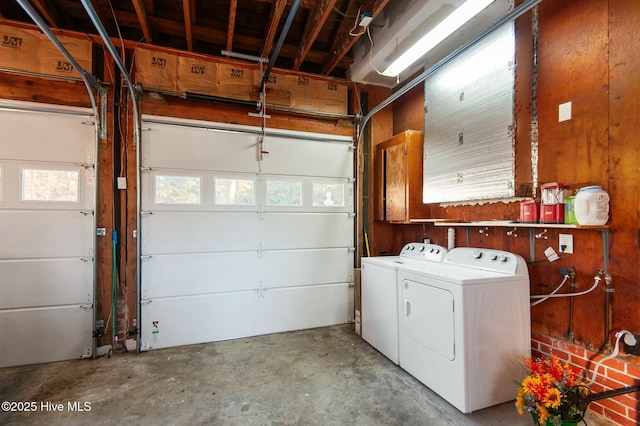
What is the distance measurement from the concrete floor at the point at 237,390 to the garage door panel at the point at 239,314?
0.16 meters

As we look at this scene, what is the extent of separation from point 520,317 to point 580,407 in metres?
0.63

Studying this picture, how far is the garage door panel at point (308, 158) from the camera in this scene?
3.56 meters

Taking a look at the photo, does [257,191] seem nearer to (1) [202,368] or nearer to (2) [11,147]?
(1) [202,368]

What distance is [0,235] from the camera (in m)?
2.74

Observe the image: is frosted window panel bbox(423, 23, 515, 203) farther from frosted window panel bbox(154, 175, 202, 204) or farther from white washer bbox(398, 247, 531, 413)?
frosted window panel bbox(154, 175, 202, 204)

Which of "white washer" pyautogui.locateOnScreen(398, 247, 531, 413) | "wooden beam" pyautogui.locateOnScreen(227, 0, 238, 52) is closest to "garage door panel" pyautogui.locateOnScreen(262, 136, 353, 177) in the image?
"wooden beam" pyautogui.locateOnScreen(227, 0, 238, 52)

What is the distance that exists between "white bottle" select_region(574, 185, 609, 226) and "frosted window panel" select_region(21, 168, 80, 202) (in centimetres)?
418

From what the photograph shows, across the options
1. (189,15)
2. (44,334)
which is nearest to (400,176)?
(189,15)

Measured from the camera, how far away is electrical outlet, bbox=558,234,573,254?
2.06 meters

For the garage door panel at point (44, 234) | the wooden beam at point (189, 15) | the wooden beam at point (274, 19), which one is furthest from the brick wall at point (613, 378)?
the garage door panel at point (44, 234)

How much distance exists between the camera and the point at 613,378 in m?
1.86

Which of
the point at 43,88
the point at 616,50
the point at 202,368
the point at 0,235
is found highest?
the point at 43,88

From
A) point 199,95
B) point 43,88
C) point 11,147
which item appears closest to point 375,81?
point 199,95

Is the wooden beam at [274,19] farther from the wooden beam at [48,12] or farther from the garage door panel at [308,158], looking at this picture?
the wooden beam at [48,12]
